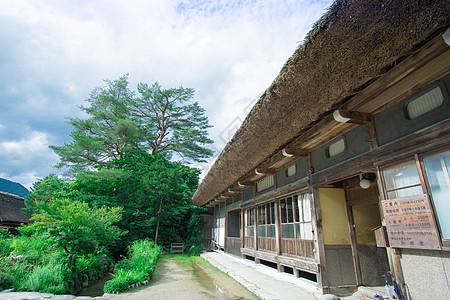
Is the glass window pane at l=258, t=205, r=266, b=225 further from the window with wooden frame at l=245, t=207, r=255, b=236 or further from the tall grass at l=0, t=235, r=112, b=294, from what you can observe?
the tall grass at l=0, t=235, r=112, b=294

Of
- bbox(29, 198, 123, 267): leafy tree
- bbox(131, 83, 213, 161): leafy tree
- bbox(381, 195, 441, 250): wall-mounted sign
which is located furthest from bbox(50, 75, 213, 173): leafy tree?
bbox(381, 195, 441, 250): wall-mounted sign

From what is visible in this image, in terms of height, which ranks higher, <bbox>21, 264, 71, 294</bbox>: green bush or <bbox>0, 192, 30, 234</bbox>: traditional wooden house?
<bbox>0, 192, 30, 234</bbox>: traditional wooden house

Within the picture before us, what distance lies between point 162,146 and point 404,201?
587 inches

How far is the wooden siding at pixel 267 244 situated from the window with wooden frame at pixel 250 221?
0.80 metres

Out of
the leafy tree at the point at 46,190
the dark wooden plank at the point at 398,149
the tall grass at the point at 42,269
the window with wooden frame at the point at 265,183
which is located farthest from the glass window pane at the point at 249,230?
the leafy tree at the point at 46,190

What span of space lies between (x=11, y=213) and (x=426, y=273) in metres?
19.4

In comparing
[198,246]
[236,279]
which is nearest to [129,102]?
[198,246]

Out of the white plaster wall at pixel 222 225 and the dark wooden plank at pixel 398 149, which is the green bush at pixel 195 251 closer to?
the white plaster wall at pixel 222 225

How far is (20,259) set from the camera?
566cm

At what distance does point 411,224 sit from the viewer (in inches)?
107

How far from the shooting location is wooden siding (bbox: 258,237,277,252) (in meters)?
6.23

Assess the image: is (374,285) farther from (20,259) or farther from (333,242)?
(20,259)

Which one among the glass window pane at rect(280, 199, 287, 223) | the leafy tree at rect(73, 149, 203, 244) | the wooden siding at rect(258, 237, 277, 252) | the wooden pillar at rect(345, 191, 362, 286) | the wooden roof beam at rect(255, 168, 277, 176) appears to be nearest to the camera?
the wooden pillar at rect(345, 191, 362, 286)

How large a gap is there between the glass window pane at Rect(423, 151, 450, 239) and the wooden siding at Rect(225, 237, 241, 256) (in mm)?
7550
